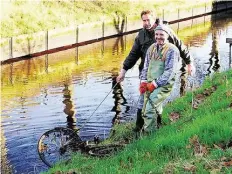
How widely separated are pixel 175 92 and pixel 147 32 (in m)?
7.47

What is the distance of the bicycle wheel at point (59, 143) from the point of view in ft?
29.8

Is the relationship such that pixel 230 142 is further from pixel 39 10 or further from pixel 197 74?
pixel 39 10

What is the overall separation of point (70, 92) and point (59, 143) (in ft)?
28.8

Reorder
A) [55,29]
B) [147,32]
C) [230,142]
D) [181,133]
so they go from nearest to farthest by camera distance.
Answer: [230,142]
[181,133]
[147,32]
[55,29]

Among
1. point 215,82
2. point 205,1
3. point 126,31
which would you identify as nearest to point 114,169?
point 215,82

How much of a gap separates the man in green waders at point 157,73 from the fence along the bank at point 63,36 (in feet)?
54.0

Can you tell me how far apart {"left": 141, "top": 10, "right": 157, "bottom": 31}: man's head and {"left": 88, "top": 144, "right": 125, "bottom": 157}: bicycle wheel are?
2280 millimetres

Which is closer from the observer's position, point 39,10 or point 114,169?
point 114,169

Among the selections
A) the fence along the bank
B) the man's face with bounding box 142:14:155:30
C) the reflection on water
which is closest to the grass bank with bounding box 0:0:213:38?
the fence along the bank

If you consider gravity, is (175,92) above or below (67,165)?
above

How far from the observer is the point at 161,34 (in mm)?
8234

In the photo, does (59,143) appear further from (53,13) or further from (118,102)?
(53,13)

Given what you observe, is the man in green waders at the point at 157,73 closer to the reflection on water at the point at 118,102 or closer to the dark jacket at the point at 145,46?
the dark jacket at the point at 145,46

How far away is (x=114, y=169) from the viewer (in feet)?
23.2
